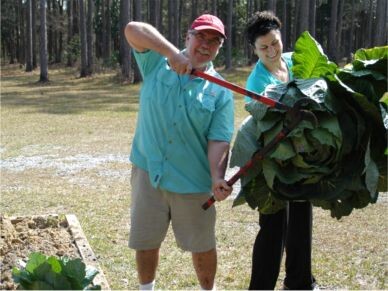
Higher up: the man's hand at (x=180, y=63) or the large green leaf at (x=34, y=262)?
the man's hand at (x=180, y=63)

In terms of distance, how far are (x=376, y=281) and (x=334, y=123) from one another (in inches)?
84.9

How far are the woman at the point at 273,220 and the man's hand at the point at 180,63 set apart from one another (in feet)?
2.04

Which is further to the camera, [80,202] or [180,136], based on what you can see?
[80,202]

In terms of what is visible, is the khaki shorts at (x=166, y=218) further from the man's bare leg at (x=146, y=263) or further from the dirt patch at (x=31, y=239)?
the dirt patch at (x=31, y=239)

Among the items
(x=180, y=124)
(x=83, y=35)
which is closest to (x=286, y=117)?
(x=180, y=124)

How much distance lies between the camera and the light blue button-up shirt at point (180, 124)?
3.26m

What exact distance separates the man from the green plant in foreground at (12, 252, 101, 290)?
900 millimetres

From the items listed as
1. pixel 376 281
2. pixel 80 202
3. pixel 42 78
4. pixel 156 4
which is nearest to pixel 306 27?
pixel 156 4

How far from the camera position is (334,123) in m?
2.80

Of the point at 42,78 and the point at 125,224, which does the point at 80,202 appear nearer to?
the point at 125,224

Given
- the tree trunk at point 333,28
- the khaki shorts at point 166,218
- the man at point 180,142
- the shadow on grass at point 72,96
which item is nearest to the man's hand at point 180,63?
the man at point 180,142

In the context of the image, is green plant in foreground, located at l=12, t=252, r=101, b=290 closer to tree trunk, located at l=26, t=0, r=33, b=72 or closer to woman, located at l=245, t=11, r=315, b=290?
woman, located at l=245, t=11, r=315, b=290

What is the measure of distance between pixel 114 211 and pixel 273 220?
3.37 metres

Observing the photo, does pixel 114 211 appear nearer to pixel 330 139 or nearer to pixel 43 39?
pixel 330 139
